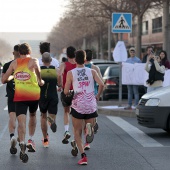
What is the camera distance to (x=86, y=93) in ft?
33.1

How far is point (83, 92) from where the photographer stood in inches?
397

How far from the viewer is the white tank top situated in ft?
33.0

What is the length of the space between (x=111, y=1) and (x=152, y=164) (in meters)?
34.6

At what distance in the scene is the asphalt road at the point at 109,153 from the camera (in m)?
9.85

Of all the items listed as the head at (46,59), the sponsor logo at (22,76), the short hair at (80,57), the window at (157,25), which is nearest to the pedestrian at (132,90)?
the head at (46,59)

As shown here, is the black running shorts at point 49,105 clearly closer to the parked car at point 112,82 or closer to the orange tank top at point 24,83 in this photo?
the orange tank top at point 24,83

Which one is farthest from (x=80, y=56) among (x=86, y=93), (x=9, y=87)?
(x=9, y=87)

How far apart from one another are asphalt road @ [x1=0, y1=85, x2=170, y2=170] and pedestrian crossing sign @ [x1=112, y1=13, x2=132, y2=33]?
584 centimetres

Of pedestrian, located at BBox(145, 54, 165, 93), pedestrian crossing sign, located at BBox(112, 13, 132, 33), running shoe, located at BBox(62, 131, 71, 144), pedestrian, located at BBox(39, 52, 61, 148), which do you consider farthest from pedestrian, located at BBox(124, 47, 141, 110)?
pedestrian, located at BBox(39, 52, 61, 148)

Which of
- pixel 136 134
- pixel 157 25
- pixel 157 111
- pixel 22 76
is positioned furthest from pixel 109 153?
pixel 157 25

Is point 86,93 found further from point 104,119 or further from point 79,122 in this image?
point 104,119

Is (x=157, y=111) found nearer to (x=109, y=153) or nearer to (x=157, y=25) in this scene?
(x=109, y=153)

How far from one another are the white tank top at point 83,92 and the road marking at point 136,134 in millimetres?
2615

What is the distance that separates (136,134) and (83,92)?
14.7ft
